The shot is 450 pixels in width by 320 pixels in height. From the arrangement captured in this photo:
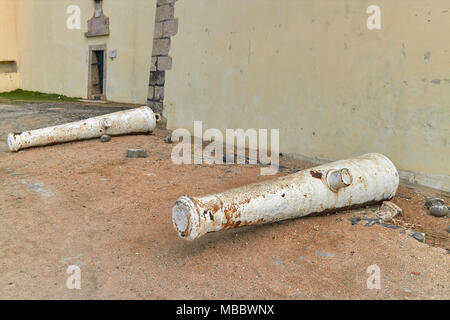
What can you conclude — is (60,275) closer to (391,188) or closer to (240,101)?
(391,188)

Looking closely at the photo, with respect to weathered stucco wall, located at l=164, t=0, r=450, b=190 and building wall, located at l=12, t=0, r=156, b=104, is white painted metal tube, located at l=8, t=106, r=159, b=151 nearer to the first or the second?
weathered stucco wall, located at l=164, t=0, r=450, b=190

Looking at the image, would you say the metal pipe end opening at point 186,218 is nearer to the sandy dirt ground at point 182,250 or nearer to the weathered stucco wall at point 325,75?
the sandy dirt ground at point 182,250

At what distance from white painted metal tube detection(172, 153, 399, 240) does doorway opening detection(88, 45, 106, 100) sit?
36.0ft

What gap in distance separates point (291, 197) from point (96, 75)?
39.1 ft

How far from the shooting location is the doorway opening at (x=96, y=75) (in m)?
13.5

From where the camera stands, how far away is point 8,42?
657 inches

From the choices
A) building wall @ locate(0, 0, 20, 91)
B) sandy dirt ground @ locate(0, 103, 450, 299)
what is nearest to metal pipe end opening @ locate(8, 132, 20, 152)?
sandy dirt ground @ locate(0, 103, 450, 299)

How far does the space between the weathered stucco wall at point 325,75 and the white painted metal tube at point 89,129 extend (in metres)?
0.83

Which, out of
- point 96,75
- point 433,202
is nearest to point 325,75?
point 433,202

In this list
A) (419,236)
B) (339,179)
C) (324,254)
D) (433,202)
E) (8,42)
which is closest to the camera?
(324,254)

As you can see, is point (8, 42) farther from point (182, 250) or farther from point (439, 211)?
point (439, 211)

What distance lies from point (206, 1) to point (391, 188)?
15.0 feet

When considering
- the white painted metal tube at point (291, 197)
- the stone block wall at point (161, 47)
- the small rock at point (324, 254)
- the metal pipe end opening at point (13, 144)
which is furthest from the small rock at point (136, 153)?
the small rock at point (324, 254)
